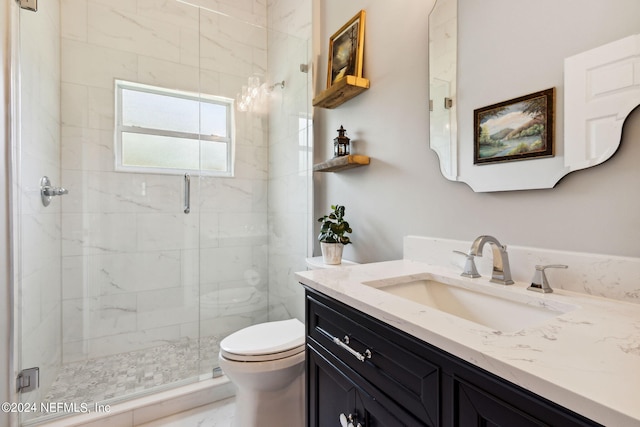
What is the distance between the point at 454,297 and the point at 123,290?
7.05ft

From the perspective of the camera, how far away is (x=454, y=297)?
39.9 inches

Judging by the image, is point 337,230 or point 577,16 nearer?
→ point 577,16

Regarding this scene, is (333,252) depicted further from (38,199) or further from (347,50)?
(38,199)

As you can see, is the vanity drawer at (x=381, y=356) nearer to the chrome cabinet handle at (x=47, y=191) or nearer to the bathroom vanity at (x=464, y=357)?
the bathroom vanity at (x=464, y=357)

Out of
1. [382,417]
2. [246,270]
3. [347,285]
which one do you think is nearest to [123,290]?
[246,270]

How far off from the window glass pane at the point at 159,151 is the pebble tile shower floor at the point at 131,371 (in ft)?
4.25

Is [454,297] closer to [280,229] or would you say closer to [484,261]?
[484,261]

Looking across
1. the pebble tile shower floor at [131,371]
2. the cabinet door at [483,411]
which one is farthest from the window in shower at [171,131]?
the cabinet door at [483,411]

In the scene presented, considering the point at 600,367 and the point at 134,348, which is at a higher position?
the point at 600,367

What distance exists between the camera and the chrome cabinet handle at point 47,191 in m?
1.68

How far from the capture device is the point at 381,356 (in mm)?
737

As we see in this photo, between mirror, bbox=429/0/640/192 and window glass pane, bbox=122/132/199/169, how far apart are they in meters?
1.77

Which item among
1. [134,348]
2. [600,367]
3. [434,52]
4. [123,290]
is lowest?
[134,348]

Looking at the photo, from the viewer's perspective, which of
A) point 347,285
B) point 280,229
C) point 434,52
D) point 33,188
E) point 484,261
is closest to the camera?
point 347,285
